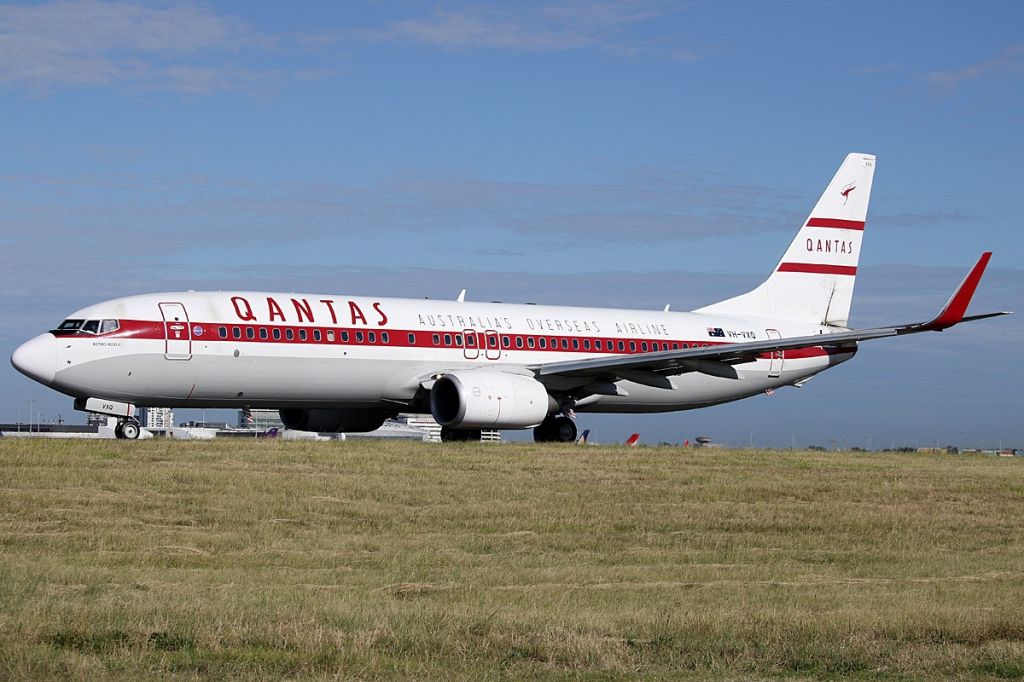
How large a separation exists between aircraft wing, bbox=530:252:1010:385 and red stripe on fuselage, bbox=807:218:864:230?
806 centimetres

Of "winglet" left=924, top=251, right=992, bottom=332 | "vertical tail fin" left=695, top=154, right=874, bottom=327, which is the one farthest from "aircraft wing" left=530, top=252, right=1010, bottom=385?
"vertical tail fin" left=695, top=154, right=874, bottom=327

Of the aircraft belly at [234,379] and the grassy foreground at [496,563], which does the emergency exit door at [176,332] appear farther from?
the grassy foreground at [496,563]

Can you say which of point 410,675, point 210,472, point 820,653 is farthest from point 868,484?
point 410,675

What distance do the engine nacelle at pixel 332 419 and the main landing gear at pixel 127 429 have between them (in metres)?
4.77

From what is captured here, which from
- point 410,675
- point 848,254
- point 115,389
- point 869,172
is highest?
point 869,172

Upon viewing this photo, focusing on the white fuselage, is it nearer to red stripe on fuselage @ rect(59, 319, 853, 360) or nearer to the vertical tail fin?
red stripe on fuselage @ rect(59, 319, 853, 360)

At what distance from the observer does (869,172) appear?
143 feet

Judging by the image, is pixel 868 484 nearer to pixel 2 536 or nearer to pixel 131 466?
pixel 131 466

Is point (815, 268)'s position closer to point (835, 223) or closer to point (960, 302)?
point (835, 223)

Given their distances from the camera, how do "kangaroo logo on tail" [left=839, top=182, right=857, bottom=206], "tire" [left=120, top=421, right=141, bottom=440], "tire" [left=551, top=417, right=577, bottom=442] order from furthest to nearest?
"kangaroo logo on tail" [left=839, top=182, right=857, bottom=206], "tire" [left=551, top=417, right=577, bottom=442], "tire" [left=120, top=421, right=141, bottom=440]

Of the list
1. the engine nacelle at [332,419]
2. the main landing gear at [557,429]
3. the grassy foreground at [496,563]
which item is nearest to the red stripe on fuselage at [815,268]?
the main landing gear at [557,429]

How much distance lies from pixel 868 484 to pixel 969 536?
18.8ft

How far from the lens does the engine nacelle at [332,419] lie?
3522cm

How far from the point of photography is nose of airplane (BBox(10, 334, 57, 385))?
2938cm
